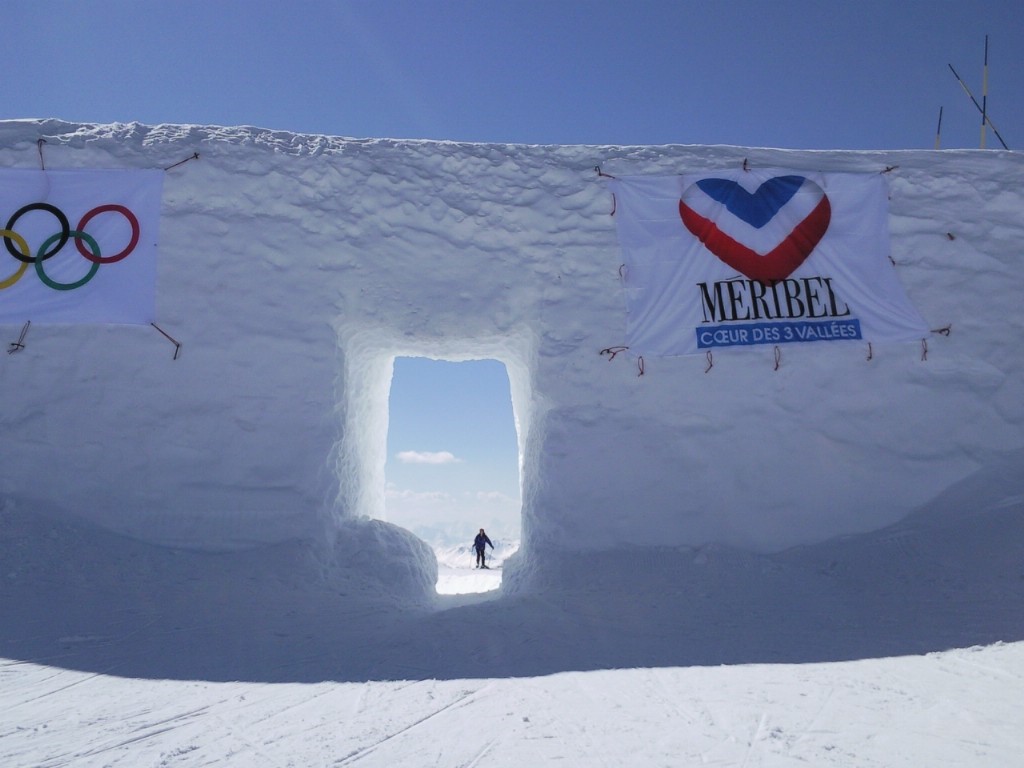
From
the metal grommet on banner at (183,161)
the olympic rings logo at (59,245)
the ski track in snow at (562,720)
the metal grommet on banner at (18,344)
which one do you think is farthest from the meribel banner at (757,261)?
the metal grommet on banner at (18,344)

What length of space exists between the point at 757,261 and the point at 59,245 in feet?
19.8

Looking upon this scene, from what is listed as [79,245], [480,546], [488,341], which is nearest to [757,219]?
[488,341]

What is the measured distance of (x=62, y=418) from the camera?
18.0ft

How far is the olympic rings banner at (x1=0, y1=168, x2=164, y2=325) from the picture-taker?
5.68 m

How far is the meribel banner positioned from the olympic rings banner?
162 inches

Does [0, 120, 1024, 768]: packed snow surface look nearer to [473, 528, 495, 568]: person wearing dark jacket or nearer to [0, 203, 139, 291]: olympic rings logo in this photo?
[0, 203, 139, 291]: olympic rings logo

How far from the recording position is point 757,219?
6.24 meters

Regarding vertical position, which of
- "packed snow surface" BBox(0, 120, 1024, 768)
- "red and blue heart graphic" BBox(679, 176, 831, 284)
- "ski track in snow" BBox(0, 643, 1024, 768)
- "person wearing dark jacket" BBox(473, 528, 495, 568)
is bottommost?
"person wearing dark jacket" BBox(473, 528, 495, 568)

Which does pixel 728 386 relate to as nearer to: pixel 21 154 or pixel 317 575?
pixel 317 575

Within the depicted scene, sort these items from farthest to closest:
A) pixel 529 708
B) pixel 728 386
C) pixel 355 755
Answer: pixel 728 386 < pixel 529 708 < pixel 355 755

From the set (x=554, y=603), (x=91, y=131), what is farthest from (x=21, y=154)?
(x=554, y=603)

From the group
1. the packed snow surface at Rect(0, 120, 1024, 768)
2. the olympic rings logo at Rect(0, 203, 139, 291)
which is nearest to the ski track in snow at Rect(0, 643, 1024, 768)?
the packed snow surface at Rect(0, 120, 1024, 768)

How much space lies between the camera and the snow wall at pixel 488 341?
18.1 ft

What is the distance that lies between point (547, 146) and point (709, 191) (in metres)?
1.55
